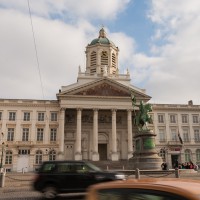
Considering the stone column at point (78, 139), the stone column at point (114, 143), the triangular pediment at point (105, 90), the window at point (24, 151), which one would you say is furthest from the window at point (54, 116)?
the stone column at point (114, 143)

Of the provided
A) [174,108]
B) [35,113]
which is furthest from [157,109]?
[35,113]

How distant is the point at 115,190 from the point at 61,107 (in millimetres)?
Result: 48982

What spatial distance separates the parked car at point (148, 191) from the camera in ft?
11.3

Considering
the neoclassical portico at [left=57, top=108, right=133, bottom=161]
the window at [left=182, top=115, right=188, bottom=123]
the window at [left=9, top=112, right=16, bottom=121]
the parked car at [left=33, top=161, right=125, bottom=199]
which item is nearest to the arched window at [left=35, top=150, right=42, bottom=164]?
the neoclassical portico at [left=57, top=108, right=133, bottom=161]

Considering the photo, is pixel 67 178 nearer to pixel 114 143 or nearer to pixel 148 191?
pixel 148 191

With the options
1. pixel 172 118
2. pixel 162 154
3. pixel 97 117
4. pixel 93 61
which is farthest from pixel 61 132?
pixel 172 118

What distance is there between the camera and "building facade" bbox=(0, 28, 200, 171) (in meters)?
52.9

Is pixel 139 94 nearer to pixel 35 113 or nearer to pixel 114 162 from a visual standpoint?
pixel 114 162

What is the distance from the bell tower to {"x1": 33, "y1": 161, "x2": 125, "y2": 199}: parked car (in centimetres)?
5156

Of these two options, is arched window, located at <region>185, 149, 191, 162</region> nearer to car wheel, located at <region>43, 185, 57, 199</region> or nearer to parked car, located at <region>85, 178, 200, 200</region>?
car wheel, located at <region>43, 185, 57, 199</region>

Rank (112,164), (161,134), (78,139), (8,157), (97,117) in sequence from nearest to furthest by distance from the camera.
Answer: (112,164), (78,139), (8,157), (97,117), (161,134)

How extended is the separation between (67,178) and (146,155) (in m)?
19.5

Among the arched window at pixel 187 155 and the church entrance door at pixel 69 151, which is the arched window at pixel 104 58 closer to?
the church entrance door at pixel 69 151

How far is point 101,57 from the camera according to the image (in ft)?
219
